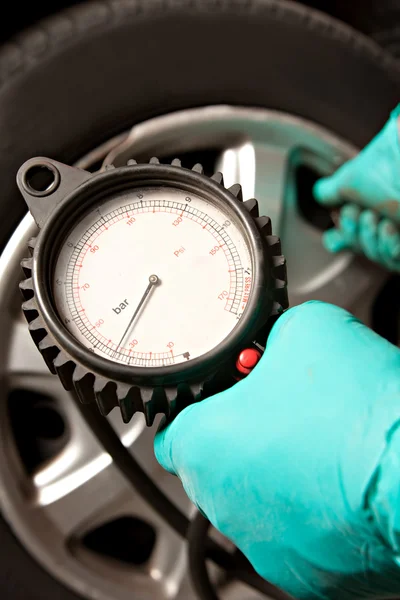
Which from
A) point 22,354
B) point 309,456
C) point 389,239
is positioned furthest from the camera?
point 389,239

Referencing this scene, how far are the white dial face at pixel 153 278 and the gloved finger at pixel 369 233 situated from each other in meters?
0.48

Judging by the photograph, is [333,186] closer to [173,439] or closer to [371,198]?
[371,198]

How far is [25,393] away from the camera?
1098 mm

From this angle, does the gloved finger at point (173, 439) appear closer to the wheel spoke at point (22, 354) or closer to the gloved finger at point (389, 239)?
the wheel spoke at point (22, 354)

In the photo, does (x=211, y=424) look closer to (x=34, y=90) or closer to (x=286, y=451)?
(x=286, y=451)

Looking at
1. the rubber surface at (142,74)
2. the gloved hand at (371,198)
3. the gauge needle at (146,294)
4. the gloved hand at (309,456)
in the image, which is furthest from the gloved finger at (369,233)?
the gauge needle at (146,294)

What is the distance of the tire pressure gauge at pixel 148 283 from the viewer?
0.66m

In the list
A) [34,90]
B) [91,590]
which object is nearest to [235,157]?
[34,90]

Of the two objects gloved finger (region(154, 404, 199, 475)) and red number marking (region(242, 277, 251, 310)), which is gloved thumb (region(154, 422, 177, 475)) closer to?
gloved finger (region(154, 404, 199, 475))

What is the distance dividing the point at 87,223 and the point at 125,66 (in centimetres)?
42

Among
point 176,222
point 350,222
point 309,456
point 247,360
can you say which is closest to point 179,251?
point 176,222

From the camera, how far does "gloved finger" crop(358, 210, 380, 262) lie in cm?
110

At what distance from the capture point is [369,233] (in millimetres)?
1100

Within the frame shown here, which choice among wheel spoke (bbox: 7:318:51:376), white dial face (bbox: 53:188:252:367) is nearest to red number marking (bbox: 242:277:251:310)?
white dial face (bbox: 53:188:252:367)
